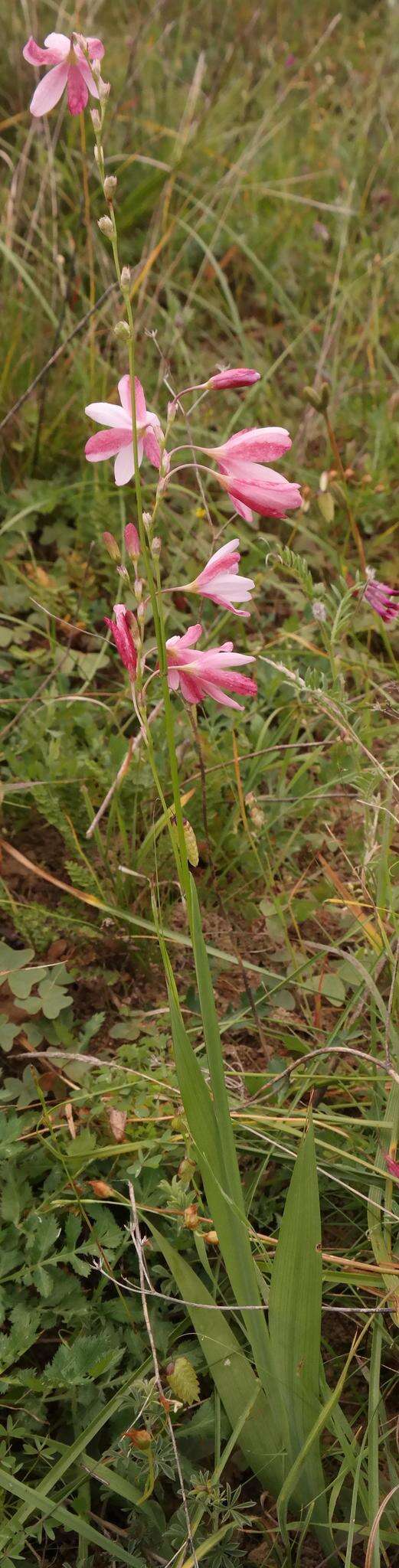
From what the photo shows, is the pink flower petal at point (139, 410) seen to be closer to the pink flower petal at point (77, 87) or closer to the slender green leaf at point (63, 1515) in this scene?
the pink flower petal at point (77, 87)

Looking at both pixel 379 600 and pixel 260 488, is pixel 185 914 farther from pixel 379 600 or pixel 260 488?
pixel 260 488

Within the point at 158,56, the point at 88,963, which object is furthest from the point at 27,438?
the point at 158,56

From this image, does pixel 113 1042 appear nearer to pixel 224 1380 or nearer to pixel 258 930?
pixel 258 930

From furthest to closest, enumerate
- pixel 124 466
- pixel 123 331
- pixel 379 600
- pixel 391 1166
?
1. pixel 379 600
2. pixel 391 1166
3. pixel 124 466
4. pixel 123 331

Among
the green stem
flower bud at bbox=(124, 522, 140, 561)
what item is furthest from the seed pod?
flower bud at bbox=(124, 522, 140, 561)

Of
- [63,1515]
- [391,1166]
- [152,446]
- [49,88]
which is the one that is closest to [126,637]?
[152,446]

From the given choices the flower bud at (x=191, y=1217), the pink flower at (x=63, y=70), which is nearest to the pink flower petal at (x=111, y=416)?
the pink flower at (x=63, y=70)
